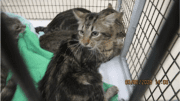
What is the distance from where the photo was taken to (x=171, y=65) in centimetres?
90

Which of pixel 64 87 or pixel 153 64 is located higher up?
pixel 153 64

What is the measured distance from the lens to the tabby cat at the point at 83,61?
106 centimetres

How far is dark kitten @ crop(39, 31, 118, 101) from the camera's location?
1046 millimetres

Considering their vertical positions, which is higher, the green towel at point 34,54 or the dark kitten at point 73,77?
the dark kitten at point 73,77

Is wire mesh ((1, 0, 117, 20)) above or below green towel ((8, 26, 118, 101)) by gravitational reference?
above

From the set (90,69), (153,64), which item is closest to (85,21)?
(90,69)

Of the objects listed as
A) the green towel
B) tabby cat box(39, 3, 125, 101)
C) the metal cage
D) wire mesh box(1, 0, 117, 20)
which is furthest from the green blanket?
wire mesh box(1, 0, 117, 20)

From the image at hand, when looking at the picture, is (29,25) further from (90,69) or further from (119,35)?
Result: (119,35)

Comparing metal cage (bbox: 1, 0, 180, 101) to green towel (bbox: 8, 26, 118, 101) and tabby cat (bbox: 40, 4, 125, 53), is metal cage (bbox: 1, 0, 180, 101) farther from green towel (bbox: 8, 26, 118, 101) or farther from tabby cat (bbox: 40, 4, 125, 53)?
green towel (bbox: 8, 26, 118, 101)

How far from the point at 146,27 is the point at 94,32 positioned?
52 cm

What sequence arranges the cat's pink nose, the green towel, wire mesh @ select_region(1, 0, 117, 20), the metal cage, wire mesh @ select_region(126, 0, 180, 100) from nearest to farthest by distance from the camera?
the metal cage → wire mesh @ select_region(126, 0, 180, 100) → the cat's pink nose → the green towel → wire mesh @ select_region(1, 0, 117, 20)

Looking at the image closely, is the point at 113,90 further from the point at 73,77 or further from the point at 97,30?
the point at 97,30

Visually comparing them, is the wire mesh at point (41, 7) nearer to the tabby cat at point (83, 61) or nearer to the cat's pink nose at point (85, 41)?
the tabby cat at point (83, 61)

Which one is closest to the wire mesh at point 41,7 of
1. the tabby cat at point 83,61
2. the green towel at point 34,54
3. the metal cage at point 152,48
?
the metal cage at point 152,48
